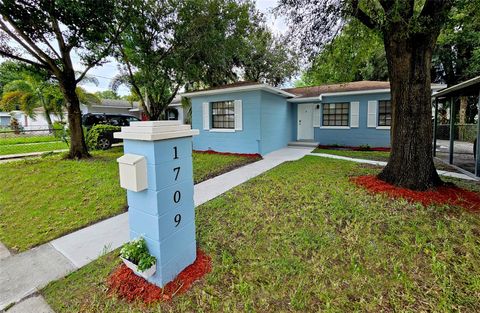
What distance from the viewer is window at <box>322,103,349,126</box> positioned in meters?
11.3

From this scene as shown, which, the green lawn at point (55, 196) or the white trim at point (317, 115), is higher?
the white trim at point (317, 115)

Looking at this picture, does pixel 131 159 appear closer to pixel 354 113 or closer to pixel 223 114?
pixel 223 114

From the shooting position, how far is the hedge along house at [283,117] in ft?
30.6

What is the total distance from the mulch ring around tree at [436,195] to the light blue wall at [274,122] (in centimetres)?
521

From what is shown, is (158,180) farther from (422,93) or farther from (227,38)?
(227,38)

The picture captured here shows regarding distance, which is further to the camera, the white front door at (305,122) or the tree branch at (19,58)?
the white front door at (305,122)

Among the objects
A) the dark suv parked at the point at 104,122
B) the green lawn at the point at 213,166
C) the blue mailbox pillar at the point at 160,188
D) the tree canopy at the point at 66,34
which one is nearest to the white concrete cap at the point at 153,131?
the blue mailbox pillar at the point at 160,188

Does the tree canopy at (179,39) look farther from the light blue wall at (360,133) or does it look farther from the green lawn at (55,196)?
the green lawn at (55,196)

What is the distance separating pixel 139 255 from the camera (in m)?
2.04

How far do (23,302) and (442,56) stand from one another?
68.6 ft

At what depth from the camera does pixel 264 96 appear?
9297 mm

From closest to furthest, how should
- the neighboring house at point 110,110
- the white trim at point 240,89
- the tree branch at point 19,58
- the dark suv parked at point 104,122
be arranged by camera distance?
the tree branch at point 19,58
the white trim at point 240,89
the dark suv parked at point 104,122
the neighboring house at point 110,110

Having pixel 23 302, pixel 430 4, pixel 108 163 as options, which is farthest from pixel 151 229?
pixel 108 163

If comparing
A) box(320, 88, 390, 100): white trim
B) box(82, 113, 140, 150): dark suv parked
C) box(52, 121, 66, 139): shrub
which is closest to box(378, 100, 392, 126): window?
box(320, 88, 390, 100): white trim
